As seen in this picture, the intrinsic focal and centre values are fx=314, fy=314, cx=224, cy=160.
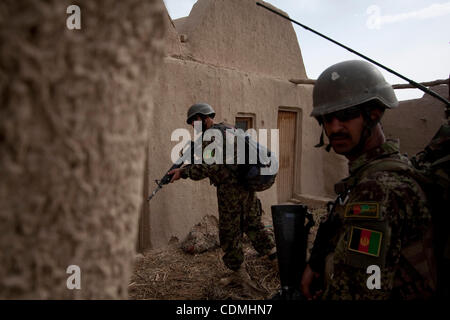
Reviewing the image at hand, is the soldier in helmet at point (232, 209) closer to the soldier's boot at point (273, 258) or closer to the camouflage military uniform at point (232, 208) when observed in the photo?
the camouflage military uniform at point (232, 208)

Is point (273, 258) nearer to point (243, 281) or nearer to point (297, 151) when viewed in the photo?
point (243, 281)

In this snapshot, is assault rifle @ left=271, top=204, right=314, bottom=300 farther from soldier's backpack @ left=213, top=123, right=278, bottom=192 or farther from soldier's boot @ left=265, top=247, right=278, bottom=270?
soldier's boot @ left=265, top=247, right=278, bottom=270

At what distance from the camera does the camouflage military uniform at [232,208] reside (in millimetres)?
3182

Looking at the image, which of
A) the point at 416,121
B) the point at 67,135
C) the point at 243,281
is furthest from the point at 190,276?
the point at 416,121

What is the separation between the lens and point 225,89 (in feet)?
17.2

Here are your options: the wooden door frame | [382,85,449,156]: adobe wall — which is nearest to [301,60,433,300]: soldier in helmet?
the wooden door frame

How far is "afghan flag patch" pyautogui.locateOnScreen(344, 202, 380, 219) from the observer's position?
100cm

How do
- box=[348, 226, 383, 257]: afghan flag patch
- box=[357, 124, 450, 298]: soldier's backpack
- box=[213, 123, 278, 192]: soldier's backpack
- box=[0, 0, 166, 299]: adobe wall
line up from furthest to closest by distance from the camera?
1. box=[213, 123, 278, 192]: soldier's backpack
2. box=[357, 124, 450, 298]: soldier's backpack
3. box=[348, 226, 383, 257]: afghan flag patch
4. box=[0, 0, 166, 299]: adobe wall

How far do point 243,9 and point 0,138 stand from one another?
6.37 metres

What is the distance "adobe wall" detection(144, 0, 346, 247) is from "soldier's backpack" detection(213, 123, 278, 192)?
4.65 ft

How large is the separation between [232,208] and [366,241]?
2.29 meters

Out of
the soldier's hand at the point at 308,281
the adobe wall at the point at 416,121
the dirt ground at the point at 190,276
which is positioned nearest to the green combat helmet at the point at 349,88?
the soldier's hand at the point at 308,281

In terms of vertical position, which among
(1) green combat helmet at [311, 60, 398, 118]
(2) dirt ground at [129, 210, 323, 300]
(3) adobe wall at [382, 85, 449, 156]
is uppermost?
(3) adobe wall at [382, 85, 449, 156]

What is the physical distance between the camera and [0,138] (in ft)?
1.14
